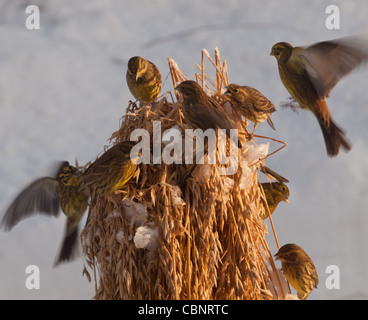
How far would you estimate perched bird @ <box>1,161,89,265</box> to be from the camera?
Answer: 8.32 feet

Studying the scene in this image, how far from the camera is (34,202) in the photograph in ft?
8.99

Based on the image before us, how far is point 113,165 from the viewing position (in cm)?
197

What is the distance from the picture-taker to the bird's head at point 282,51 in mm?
2186

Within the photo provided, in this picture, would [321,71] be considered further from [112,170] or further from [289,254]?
[112,170]

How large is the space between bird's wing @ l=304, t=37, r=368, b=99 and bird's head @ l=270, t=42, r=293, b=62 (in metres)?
0.08

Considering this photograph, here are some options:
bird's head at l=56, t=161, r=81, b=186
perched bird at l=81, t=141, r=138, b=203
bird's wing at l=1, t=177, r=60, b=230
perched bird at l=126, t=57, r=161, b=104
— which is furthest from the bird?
bird's wing at l=1, t=177, r=60, b=230

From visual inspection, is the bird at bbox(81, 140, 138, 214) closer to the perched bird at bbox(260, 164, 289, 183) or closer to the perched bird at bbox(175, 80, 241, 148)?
the perched bird at bbox(175, 80, 241, 148)

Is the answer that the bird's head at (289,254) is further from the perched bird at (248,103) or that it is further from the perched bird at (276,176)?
the perched bird at (248,103)

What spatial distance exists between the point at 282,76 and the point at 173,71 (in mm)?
501

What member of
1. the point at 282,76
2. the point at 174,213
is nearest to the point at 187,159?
the point at 174,213

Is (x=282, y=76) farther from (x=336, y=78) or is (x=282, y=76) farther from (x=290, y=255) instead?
(x=290, y=255)

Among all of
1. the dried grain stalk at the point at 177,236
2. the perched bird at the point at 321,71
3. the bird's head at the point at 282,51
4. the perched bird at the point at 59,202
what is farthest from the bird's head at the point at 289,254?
the perched bird at the point at 59,202

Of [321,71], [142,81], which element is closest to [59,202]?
[142,81]

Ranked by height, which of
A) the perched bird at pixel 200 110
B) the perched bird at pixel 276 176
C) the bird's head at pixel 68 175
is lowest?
the perched bird at pixel 276 176
